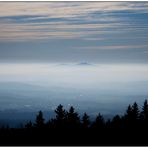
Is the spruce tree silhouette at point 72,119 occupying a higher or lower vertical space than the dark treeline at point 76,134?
higher

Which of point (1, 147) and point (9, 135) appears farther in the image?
point (9, 135)

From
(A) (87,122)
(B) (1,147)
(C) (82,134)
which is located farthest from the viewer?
(A) (87,122)

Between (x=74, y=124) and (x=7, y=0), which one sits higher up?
(x=7, y=0)

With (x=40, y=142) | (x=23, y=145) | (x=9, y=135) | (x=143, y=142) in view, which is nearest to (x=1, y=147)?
→ (x=23, y=145)

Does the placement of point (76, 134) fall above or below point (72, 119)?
below

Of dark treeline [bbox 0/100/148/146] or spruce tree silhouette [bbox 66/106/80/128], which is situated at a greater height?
spruce tree silhouette [bbox 66/106/80/128]

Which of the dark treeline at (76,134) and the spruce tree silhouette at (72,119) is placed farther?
the spruce tree silhouette at (72,119)

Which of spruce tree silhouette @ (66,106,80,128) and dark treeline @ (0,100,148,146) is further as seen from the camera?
spruce tree silhouette @ (66,106,80,128)

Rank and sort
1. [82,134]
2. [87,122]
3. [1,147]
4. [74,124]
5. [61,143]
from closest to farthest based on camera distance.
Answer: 1. [1,147]
2. [61,143]
3. [82,134]
4. [74,124]
5. [87,122]

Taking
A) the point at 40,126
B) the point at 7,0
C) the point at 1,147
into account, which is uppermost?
the point at 7,0

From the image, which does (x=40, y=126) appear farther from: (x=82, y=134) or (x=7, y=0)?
(x=7, y=0)

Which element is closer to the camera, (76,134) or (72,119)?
(76,134)
